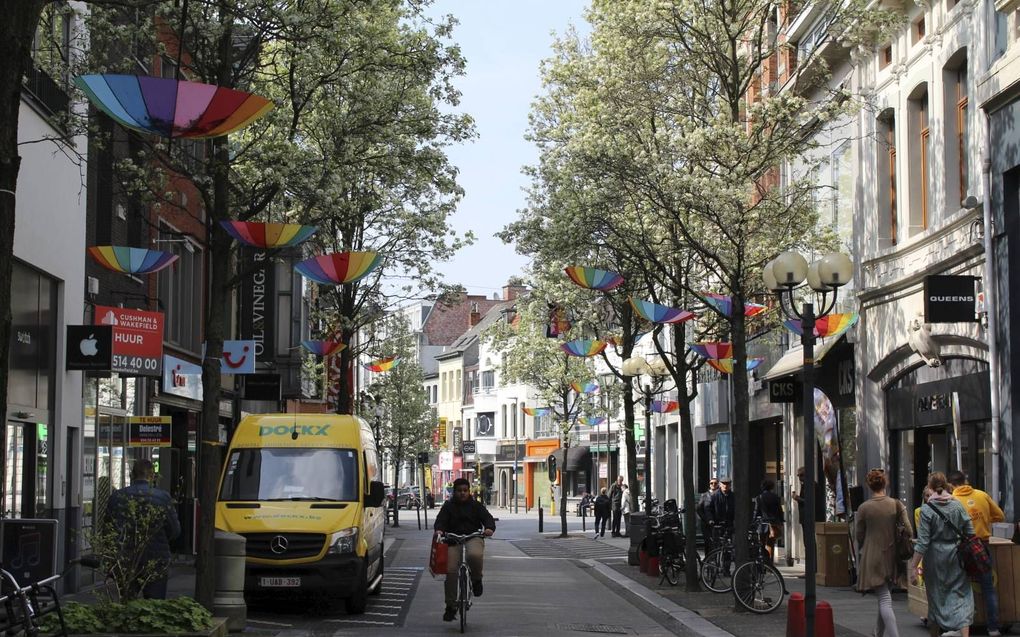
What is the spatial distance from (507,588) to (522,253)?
679cm

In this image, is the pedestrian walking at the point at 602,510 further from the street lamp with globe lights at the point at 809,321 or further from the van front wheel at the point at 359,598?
the street lamp with globe lights at the point at 809,321

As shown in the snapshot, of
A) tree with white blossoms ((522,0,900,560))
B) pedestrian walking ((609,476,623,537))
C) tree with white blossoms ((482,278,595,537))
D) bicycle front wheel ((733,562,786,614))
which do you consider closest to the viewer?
bicycle front wheel ((733,562,786,614))

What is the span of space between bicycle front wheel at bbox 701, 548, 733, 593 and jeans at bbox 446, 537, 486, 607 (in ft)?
18.5

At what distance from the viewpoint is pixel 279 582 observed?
17.4 m

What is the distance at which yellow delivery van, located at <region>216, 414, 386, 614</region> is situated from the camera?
17453mm

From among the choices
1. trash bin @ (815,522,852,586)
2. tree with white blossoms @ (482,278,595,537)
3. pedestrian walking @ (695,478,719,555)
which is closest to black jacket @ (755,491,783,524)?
pedestrian walking @ (695,478,719,555)

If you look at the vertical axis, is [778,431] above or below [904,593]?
above

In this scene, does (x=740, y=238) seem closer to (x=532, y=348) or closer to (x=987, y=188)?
(x=987, y=188)

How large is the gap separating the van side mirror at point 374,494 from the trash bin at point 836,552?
770 cm

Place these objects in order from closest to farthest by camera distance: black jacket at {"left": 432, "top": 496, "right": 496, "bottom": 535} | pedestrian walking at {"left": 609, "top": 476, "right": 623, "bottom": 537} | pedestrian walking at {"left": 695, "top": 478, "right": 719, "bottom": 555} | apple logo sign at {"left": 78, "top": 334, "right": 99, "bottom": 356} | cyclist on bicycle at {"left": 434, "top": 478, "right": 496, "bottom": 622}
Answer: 1. cyclist on bicycle at {"left": 434, "top": 478, "right": 496, "bottom": 622}
2. black jacket at {"left": 432, "top": 496, "right": 496, "bottom": 535}
3. apple logo sign at {"left": 78, "top": 334, "right": 99, "bottom": 356}
4. pedestrian walking at {"left": 695, "top": 478, "right": 719, "bottom": 555}
5. pedestrian walking at {"left": 609, "top": 476, "right": 623, "bottom": 537}

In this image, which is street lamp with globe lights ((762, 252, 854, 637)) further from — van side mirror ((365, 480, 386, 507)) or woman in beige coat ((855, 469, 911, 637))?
van side mirror ((365, 480, 386, 507))

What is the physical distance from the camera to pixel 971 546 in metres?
13.0

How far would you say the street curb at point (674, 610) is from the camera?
16469mm

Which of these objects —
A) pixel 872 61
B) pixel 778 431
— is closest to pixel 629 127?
pixel 872 61
